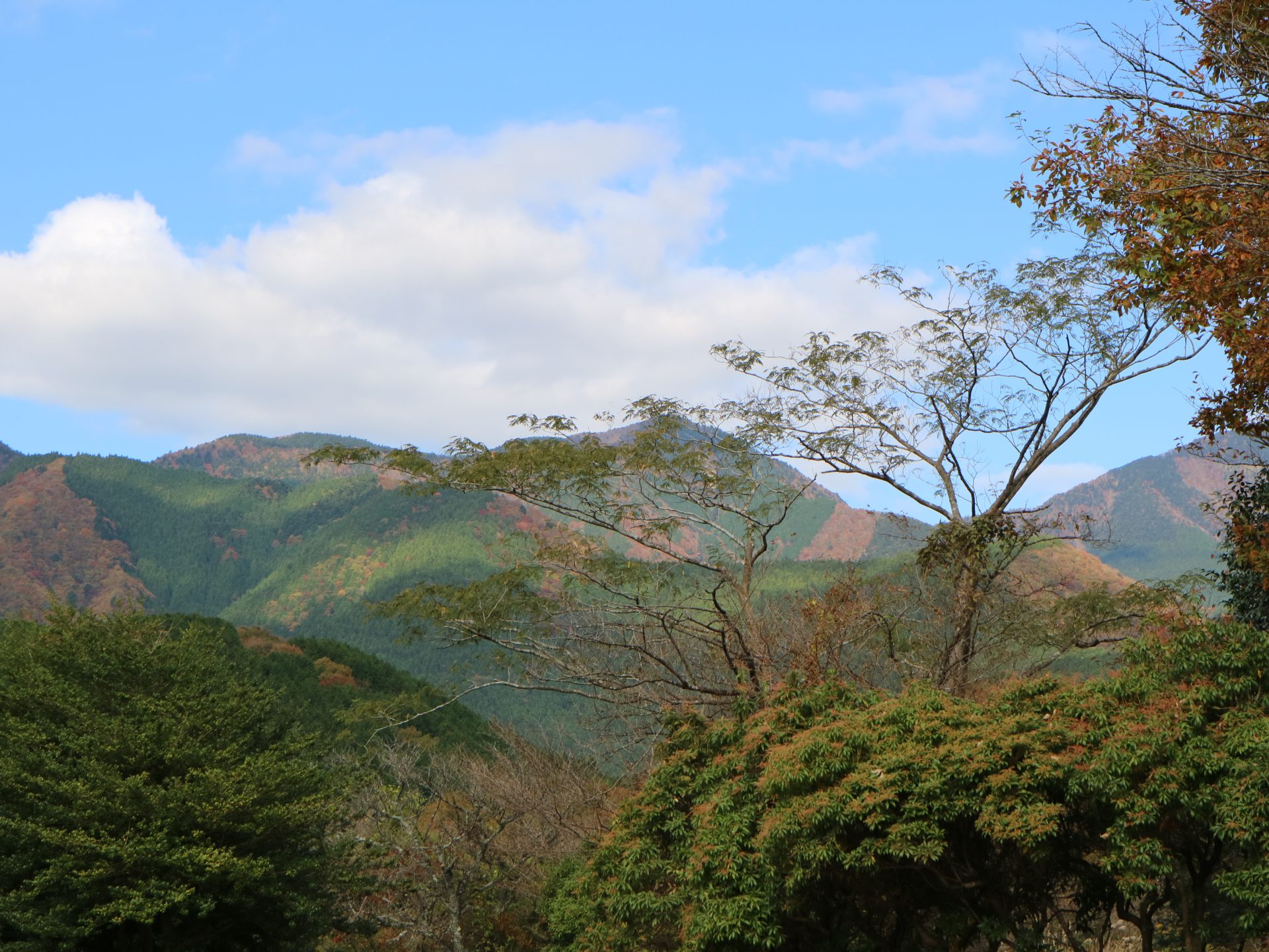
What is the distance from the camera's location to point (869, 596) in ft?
62.3

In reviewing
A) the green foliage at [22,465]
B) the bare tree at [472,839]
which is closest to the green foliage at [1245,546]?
the bare tree at [472,839]

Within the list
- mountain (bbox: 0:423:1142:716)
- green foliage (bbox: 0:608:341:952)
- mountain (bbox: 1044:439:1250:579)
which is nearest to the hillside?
mountain (bbox: 0:423:1142:716)

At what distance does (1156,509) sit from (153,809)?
189338 mm

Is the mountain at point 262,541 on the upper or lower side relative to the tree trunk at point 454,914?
upper

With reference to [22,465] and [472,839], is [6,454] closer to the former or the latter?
[22,465]

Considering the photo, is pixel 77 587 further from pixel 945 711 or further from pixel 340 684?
pixel 945 711

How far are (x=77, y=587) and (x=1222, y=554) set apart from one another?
11909cm

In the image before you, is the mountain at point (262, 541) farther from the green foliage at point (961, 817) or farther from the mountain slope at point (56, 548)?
the green foliage at point (961, 817)

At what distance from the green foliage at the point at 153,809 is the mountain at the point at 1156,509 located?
147664 millimetres

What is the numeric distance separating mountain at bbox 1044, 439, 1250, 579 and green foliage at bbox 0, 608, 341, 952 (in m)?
148

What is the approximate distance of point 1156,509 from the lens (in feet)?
600

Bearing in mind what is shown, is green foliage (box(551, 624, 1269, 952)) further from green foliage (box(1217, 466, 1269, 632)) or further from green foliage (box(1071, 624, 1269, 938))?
green foliage (box(1217, 466, 1269, 632))

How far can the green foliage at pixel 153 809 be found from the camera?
50.0 ft

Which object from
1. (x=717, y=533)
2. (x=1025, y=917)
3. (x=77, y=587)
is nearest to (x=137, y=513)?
(x=77, y=587)
